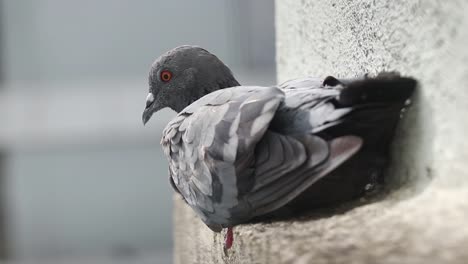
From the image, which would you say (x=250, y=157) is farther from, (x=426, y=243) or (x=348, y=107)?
(x=426, y=243)

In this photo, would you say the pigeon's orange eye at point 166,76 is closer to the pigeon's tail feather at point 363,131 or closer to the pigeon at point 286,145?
the pigeon at point 286,145

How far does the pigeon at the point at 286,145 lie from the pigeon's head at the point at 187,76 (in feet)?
1.82

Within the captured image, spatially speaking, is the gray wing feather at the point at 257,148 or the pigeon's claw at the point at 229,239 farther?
the pigeon's claw at the point at 229,239

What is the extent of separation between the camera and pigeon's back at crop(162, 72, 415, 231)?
165 cm

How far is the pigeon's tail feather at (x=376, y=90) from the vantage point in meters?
1.61

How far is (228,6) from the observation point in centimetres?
760

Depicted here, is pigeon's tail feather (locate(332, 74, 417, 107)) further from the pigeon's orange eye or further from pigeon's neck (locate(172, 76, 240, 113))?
the pigeon's orange eye

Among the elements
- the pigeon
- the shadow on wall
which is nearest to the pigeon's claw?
the pigeon

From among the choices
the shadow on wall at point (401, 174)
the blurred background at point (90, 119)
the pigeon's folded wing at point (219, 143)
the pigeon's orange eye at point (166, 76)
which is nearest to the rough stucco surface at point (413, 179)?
the shadow on wall at point (401, 174)

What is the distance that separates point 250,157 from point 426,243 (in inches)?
24.9

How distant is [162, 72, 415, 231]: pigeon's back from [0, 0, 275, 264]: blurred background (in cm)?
539

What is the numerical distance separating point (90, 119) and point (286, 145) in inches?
231

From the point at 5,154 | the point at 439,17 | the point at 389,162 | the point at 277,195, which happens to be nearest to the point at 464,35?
the point at 439,17

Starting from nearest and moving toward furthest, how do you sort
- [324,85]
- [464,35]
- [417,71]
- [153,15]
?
1. [464,35]
2. [417,71]
3. [324,85]
4. [153,15]
